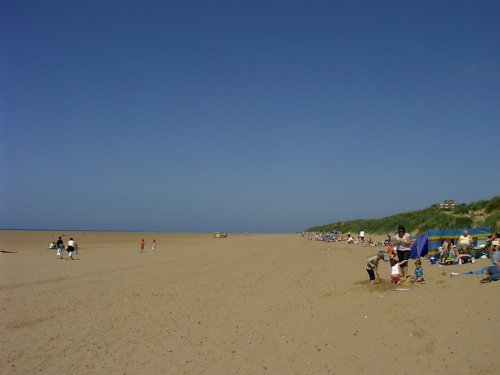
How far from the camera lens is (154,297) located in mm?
13148

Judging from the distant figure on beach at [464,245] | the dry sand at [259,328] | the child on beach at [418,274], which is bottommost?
the dry sand at [259,328]

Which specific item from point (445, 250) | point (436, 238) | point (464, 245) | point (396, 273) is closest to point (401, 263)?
point (396, 273)

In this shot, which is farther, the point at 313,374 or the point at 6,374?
the point at 6,374

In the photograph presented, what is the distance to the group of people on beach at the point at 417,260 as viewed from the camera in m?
10.7

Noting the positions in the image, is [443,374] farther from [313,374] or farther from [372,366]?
[313,374]

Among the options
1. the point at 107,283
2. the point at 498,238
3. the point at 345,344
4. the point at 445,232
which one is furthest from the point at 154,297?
the point at 445,232

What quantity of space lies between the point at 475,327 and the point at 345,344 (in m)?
2.08

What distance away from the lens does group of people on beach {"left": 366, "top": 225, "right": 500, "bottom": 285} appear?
10.7 meters

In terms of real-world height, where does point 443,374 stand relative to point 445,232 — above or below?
below

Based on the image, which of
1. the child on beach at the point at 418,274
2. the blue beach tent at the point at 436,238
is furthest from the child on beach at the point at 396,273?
the blue beach tent at the point at 436,238

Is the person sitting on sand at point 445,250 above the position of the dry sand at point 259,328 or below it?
above

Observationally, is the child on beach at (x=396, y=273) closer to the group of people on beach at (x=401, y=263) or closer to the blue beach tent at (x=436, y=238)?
the group of people on beach at (x=401, y=263)

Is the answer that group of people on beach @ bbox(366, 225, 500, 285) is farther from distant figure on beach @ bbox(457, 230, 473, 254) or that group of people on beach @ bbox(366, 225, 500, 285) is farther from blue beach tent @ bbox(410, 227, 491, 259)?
blue beach tent @ bbox(410, 227, 491, 259)

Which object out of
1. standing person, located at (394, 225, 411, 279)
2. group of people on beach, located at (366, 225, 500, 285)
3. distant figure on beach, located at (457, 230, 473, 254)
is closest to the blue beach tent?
group of people on beach, located at (366, 225, 500, 285)
